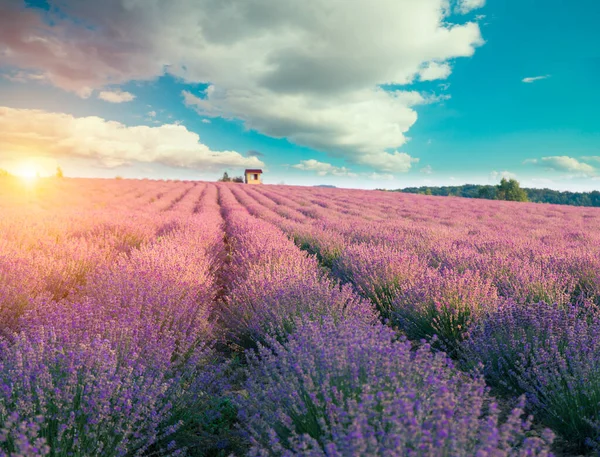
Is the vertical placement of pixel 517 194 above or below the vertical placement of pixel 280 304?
above

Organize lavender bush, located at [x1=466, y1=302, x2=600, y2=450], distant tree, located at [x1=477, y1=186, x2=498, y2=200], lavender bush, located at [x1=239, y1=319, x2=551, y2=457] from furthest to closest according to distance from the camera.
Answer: distant tree, located at [x1=477, y1=186, x2=498, y2=200] < lavender bush, located at [x1=466, y1=302, x2=600, y2=450] < lavender bush, located at [x1=239, y1=319, x2=551, y2=457]

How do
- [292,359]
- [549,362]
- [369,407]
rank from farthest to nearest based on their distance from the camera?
1. [549,362]
2. [292,359]
3. [369,407]

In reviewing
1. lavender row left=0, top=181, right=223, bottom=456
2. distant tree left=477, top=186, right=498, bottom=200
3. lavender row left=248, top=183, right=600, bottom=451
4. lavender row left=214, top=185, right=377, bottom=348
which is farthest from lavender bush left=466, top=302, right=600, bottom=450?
distant tree left=477, top=186, right=498, bottom=200

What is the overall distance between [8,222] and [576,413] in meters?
7.60

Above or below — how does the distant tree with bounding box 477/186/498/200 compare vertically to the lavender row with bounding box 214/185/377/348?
above

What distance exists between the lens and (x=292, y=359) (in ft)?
6.48

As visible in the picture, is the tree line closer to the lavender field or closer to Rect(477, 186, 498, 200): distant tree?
Rect(477, 186, 498, 200): distant tree

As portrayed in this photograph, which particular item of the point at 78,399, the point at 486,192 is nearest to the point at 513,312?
the point at 78,399

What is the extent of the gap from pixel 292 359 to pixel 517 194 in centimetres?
6310

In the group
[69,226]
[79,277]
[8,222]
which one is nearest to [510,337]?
[79,277]

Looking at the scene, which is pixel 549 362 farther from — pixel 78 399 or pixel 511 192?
pixel 511 192

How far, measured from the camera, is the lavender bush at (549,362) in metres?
1.93

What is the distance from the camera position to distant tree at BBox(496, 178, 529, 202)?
54.5 meters

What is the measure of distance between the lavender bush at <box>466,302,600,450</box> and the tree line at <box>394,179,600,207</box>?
51629mm
